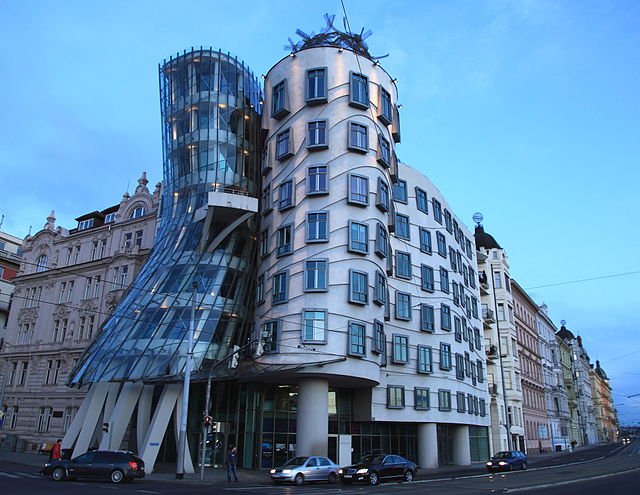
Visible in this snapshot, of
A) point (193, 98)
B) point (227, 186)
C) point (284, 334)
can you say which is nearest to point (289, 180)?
point (227, 186)

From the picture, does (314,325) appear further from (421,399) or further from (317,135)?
(317,135)

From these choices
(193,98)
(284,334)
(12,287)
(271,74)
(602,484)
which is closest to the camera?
(602,484)

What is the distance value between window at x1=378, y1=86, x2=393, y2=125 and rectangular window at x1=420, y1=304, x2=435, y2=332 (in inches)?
587

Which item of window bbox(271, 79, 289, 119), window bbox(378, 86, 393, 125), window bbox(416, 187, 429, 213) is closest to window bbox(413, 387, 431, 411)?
window bbox(416, 187, 429, 213)

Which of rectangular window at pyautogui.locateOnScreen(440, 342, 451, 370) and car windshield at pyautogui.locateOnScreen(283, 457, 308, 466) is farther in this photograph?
rectangular window at pyautogui.locateOnScreen(440, 342, 451, 370)

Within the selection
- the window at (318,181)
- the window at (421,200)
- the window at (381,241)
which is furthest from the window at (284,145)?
the window at (421,200)

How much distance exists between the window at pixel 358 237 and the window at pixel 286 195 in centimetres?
462

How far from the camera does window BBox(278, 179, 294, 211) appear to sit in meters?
37.8

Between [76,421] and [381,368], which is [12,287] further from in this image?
[381,368]

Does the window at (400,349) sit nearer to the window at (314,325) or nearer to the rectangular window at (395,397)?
the rectangular window at (395,397)

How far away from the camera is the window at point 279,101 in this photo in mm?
40438

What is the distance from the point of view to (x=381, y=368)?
39500mm

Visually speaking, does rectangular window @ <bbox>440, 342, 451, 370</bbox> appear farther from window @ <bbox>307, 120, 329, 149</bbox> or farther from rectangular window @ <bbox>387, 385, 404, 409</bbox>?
window @ <bbox>307, 120, 329, 149</bbox>

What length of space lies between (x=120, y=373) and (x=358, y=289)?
52.0ft
